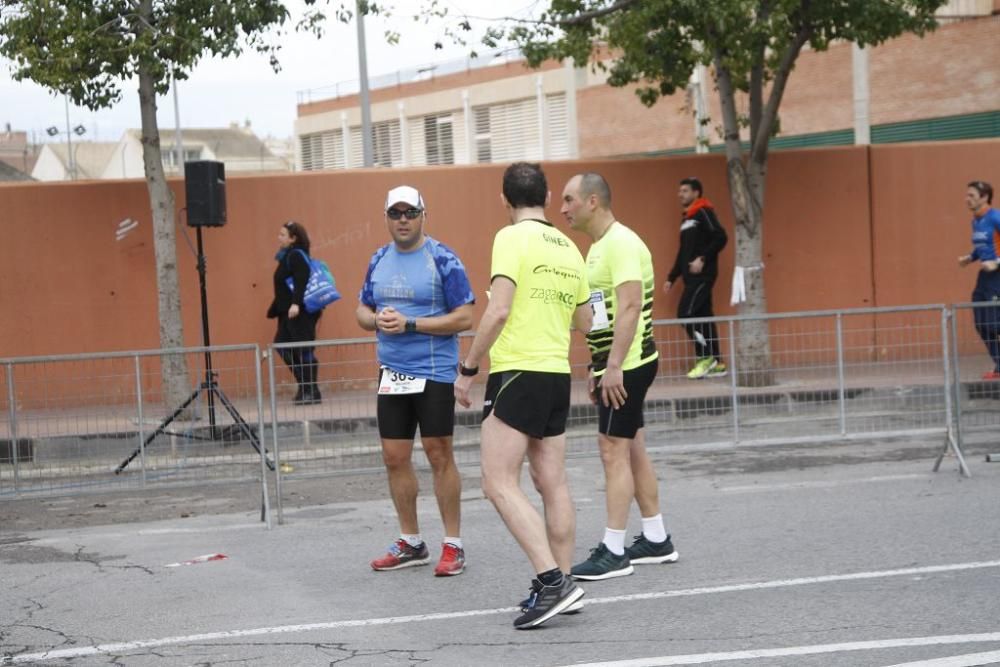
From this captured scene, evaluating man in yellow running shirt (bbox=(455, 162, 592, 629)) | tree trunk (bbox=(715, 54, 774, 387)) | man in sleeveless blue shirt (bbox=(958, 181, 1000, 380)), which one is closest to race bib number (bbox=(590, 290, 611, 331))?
man in yellow running shirt (bbox=(455, 162, 592, 629))

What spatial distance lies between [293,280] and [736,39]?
5113 millimetres

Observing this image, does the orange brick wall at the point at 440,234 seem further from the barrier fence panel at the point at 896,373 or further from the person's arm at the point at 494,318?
the person's arm at the point at 494,318

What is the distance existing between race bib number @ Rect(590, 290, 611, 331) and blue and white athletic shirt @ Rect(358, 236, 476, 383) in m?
0.67

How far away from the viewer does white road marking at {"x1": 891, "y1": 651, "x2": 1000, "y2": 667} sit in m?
5.44

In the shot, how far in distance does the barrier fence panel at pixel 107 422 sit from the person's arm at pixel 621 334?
2.86 meters

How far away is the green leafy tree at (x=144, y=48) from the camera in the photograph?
13328mm

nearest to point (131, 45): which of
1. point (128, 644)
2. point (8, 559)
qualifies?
point (8, 559)

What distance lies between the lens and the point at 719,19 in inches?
541

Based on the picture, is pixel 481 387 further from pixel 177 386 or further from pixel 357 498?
pixel 177 386

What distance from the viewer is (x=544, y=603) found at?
20.4 feet

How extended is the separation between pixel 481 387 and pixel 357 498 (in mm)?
1463

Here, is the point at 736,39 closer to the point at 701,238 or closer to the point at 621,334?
the point at 701,238

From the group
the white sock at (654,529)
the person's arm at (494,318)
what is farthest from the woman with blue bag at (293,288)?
the person's arm at (494,318)

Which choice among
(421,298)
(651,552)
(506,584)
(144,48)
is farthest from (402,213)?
(144,48)
